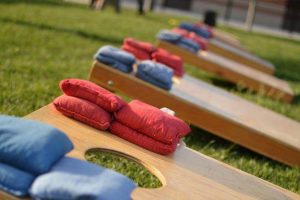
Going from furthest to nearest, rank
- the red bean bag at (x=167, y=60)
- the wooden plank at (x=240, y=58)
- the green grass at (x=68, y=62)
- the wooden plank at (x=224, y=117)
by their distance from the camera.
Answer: the wooden plank at (x=240, y=58) < the red bean bag at (x=167, y=60) < the green grass at (x=68, y=62) < the wooden plank at (x=224, y=117)

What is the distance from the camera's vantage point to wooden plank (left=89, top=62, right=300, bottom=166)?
3.99 meters

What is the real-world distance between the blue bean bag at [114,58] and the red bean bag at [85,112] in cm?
151

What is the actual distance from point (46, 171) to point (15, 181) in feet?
0.40

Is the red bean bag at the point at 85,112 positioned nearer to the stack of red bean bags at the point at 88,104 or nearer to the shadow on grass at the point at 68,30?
the stack of red bean bags at the point at 88,104

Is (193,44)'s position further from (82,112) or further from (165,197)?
(165,197)

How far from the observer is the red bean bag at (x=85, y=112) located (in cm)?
286

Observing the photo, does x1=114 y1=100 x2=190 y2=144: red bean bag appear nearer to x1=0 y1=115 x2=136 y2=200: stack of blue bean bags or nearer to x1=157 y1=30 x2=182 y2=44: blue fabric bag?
x1=0 y1=115 x2=136 y2=200: stack of blue bean bags

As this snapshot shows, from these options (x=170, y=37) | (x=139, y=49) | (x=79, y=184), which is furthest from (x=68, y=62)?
(x=79, y=184)

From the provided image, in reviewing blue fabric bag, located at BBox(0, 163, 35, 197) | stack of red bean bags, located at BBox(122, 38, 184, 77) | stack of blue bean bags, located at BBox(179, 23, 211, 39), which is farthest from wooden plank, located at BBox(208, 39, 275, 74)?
blue fabric bag, located at BBox(0, 163, 35, 197)

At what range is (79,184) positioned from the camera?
1891 mm

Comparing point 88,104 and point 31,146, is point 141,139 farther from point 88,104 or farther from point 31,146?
point 31,146

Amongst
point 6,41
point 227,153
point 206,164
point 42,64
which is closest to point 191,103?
point 227,153

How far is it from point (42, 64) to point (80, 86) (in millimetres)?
3099

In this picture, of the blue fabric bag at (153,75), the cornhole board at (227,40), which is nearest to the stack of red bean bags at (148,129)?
the blue fabric bag at (153,75)
